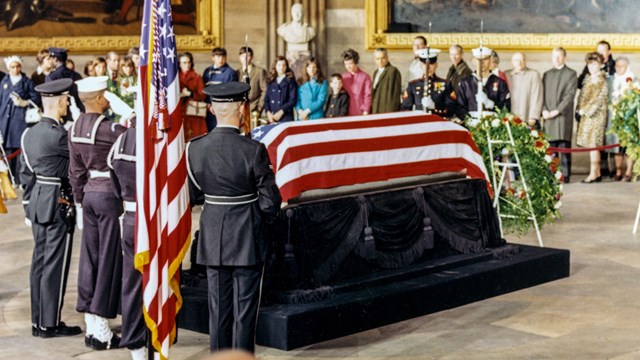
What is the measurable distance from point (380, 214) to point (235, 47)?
10.3 metres

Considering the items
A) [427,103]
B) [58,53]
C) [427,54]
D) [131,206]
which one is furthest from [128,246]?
[58,53]

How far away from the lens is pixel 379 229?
29.2 feet

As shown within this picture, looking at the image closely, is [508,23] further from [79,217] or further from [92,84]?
[92,84]

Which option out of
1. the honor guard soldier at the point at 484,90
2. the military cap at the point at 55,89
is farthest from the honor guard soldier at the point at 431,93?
the military cap at the point at 55,89

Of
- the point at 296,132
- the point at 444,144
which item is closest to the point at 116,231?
the point at 296,132

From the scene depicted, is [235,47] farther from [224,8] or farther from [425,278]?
[425,278]

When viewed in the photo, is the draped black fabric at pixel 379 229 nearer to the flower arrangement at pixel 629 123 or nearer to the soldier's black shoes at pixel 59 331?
the soldier's black shoes at pixel 59 331

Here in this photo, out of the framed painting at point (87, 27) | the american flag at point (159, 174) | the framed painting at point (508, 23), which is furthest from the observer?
the framed painting at point (87, 27)

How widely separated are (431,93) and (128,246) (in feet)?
17.9

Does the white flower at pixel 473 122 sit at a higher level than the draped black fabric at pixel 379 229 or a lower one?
higher

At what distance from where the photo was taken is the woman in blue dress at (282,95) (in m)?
15.7

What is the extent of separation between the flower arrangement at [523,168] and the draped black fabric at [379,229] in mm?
1005

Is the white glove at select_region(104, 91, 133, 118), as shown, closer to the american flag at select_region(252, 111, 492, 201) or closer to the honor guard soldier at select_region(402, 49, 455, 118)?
the american flag at select_region(252, 111, 492, 201)

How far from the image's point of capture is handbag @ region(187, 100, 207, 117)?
15.9 metres
